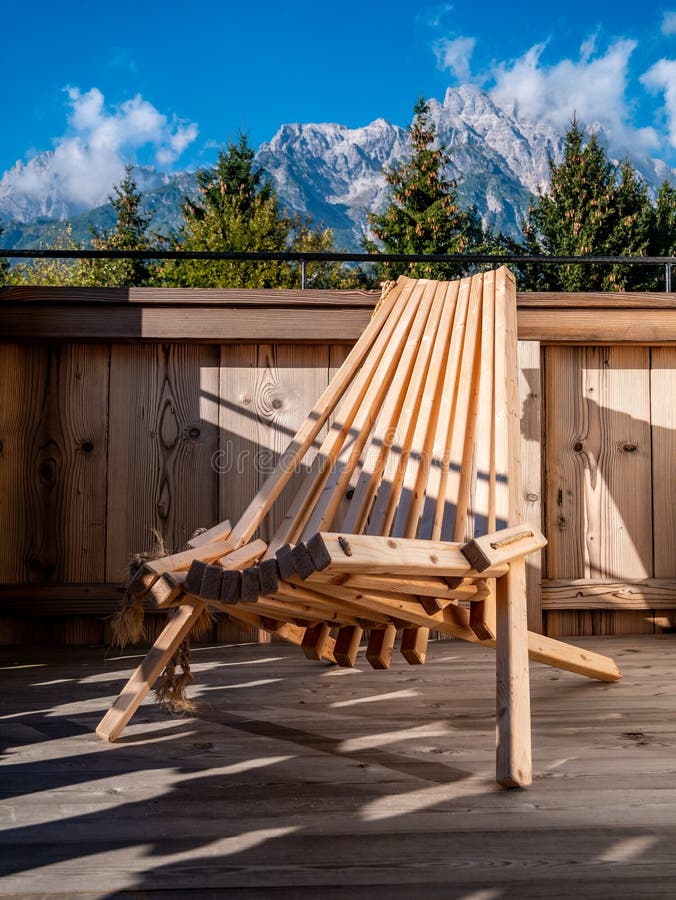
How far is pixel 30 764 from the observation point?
1483mm

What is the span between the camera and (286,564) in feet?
3.93

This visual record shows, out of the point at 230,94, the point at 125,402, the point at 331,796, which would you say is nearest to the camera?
the point at 331,796

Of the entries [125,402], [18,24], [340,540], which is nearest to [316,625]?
[340,540]

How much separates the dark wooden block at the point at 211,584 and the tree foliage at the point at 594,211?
23.4 m

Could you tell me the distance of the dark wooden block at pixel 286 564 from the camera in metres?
1.19

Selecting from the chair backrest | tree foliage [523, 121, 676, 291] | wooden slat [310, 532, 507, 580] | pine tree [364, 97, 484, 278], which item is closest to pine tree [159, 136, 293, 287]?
pine tree [364, 97, 484, 278]

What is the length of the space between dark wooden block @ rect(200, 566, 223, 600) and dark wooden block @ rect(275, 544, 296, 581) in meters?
0.14

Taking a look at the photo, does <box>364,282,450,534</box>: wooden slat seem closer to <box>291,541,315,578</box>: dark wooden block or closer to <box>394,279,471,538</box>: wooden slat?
<box>394,279,471,538</box>: wooden slat

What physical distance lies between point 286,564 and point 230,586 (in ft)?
0.45

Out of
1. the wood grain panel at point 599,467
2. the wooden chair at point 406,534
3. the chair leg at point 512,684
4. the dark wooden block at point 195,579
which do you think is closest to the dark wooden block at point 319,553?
the wooden chair at point 406,534

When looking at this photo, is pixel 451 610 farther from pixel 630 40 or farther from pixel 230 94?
pixel 630 40

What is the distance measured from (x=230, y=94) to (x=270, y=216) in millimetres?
104606

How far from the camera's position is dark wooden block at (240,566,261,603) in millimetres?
1244

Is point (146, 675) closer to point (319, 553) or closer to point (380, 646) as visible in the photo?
point (380, 646)
